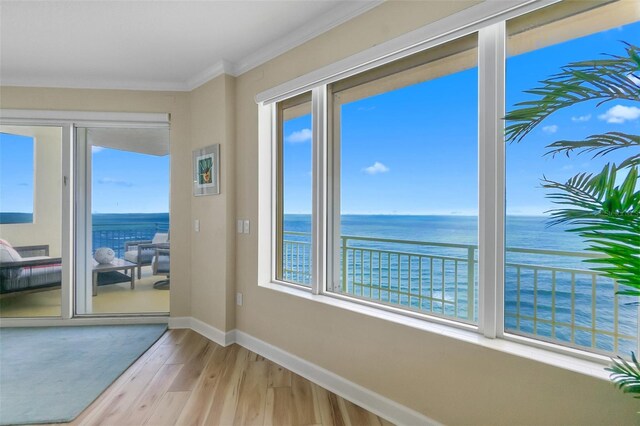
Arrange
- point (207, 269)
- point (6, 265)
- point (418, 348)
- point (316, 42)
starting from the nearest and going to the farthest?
1. point (418, 348)
2. point (316, 42)
3. point (207, 269)
4. point (6, 265)

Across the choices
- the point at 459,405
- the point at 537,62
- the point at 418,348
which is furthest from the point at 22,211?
the point at 537,62

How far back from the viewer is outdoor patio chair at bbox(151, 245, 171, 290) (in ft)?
11.3

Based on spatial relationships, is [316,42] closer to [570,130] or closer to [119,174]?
[570,130]

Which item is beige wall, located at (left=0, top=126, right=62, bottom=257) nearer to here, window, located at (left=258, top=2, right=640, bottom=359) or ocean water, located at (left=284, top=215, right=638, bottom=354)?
window, located at (left=258, top=2, right=640, bottom=359)

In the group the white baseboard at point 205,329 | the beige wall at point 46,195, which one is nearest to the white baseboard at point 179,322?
the white baseboard at point 205,329

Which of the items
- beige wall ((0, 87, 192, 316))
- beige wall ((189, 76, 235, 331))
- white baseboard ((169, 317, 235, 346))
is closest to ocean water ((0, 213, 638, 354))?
beige wall ((0, 87, 192, 316))

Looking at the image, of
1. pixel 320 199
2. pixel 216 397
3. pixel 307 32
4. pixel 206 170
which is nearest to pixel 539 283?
pixel 320 199

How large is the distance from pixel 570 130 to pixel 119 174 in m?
3.96

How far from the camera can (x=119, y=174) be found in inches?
134

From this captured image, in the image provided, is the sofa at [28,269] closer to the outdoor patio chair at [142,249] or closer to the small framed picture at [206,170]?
the outdoor patio chair at [142,249]

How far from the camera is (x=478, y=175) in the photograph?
1.58 meters

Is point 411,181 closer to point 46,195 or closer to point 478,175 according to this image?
point 478,175

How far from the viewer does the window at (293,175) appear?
2560mm

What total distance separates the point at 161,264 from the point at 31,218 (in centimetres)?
144
